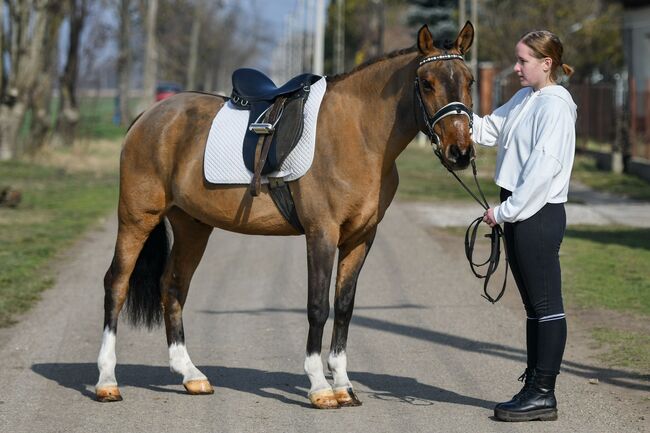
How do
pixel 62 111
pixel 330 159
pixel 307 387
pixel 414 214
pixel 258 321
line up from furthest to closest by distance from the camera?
1. pixel 62 111
2. pixel 414 214
3. pixel 258 321
4. pixel 307 387
5. pixel 330 159

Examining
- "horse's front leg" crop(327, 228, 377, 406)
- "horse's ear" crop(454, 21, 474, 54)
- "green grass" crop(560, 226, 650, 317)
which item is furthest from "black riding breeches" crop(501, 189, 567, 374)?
"green grass" crop(560, 226, 650, 317)

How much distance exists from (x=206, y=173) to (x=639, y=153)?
856 inches

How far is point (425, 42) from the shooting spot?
6332 millimetres

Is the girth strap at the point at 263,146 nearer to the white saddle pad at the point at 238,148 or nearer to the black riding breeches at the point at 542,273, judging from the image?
the white saddle pad at the point at 238,148

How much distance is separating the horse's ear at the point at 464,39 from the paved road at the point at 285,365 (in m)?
1.98

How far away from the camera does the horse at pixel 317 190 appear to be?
6.35 metres

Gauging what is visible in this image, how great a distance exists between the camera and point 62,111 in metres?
34.8

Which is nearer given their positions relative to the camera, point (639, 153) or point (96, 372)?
point (96, 372)

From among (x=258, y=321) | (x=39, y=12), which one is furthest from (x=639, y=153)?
(x=258, y=321)

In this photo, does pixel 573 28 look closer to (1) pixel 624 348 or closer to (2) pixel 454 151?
(1) pixel 624 348

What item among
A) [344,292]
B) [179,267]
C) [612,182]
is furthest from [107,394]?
[612,182]

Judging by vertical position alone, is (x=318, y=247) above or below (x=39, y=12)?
below

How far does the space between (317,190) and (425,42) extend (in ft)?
3.39

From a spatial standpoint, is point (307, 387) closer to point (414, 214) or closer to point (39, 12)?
point (414, 214)
